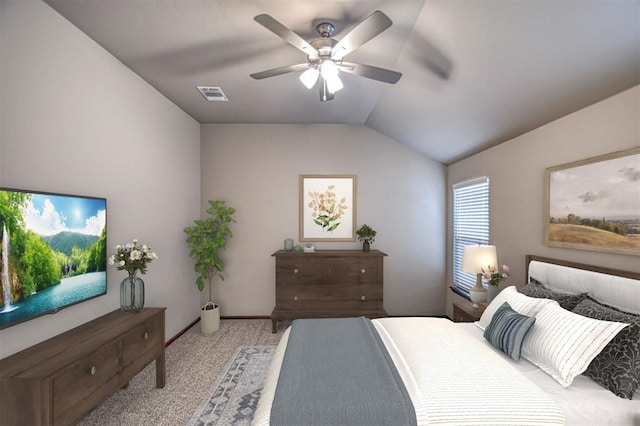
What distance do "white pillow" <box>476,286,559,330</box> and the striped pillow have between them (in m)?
0.08

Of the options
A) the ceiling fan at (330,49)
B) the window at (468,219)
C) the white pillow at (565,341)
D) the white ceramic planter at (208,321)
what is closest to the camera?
the white pillow at (565,341)

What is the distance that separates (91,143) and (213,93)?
1.45 meters

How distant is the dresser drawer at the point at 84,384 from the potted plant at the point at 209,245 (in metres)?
1.91

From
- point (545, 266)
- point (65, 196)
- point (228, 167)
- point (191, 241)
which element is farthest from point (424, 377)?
point (228, 167)

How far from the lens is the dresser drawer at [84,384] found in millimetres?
1540

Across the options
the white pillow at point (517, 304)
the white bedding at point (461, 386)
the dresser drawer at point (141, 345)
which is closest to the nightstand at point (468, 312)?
the white pillow at point (517, 304)

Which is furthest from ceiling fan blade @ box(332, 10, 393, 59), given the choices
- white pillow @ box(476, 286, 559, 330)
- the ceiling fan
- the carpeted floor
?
the carpeted floor

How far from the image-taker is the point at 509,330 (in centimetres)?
190

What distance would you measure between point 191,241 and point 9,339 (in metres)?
2.21

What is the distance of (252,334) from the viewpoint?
3834mm

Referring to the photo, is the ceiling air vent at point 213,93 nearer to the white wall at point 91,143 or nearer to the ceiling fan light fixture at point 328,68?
the white wall at point 91,143

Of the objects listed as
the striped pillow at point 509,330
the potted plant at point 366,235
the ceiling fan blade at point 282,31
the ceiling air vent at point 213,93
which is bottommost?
the striped pillow at point 509,330

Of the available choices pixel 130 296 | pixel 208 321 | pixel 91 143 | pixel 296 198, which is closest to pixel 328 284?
pixel 296 198

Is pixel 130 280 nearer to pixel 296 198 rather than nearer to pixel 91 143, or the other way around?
pixel 91 143
